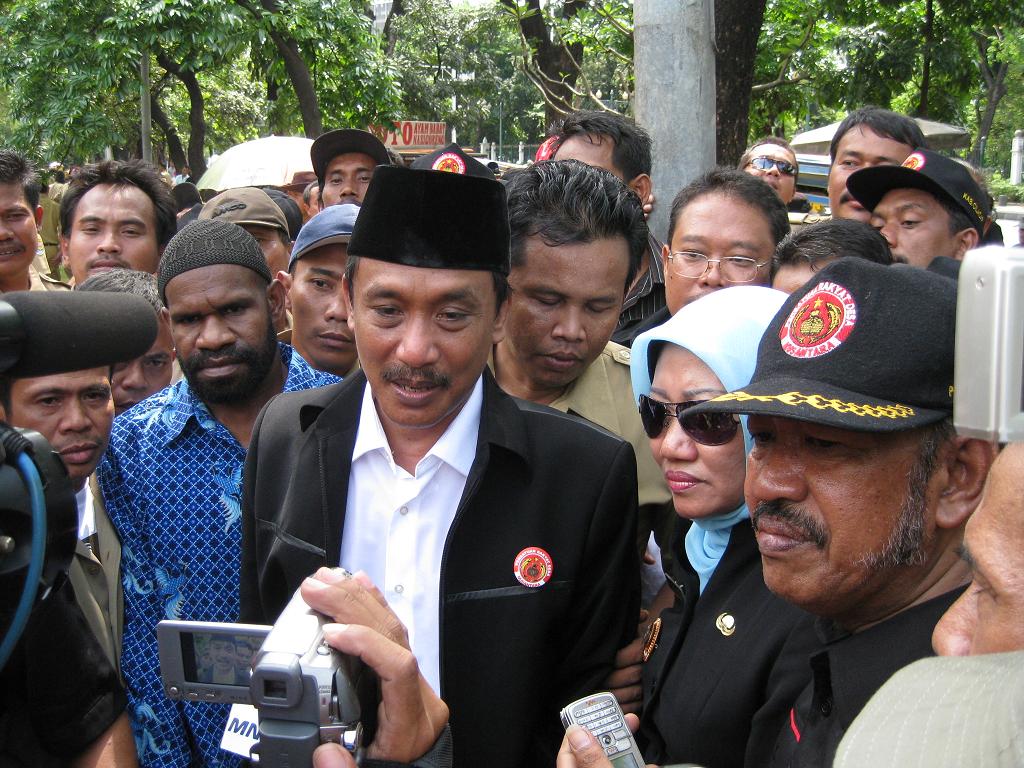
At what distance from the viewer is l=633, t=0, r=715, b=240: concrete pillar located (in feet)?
15.0

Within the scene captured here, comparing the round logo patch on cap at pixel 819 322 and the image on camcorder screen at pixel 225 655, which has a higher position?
the round logo patch on cap at pixel 819 322

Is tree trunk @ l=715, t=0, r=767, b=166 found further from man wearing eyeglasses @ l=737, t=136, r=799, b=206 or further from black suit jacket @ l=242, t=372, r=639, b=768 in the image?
black suit jacket @ l=242, t=372, r=639, b=768

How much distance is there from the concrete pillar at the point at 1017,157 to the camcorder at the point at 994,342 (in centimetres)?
4008

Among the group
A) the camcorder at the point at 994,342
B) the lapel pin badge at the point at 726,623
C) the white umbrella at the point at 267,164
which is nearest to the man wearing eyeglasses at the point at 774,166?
the white umbrella at the point at 267,164

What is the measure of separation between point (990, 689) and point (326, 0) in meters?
12.2

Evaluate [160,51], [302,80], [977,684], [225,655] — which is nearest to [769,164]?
[225,655]

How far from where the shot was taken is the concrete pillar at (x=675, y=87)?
4582 millimetres

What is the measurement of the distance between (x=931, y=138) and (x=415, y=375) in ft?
41.7

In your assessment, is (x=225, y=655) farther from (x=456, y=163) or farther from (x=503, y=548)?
(x=456, y=163)

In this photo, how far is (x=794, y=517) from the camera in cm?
167

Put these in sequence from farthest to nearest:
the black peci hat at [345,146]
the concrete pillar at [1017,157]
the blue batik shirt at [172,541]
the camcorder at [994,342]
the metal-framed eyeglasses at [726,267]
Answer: the concrete pillar at [1017,157] → the black peci hat at [345,146] → the metal-framed eyeglasses at [726,267] → the blue batik shirt at [172,541] → the camcorder at [994,342]

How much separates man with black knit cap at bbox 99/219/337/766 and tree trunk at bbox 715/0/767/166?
4322 millimetres

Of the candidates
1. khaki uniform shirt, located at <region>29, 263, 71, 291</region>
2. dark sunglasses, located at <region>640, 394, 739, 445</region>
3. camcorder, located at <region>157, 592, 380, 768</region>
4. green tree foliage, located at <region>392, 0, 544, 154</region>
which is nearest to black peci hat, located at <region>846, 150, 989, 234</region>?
dark sunglasses, located at <region>640, 394, 739, 445</region>

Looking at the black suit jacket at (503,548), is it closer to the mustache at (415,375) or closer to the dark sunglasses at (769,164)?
the mustache at (415,375)
